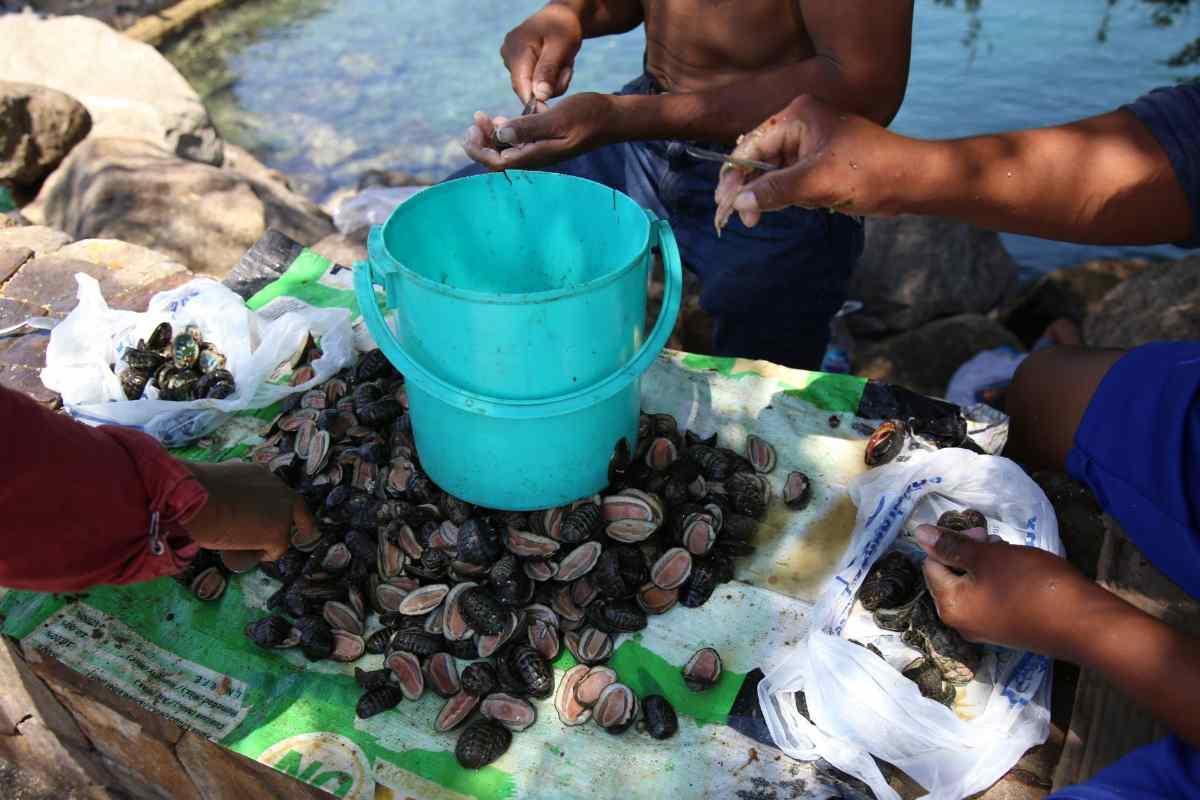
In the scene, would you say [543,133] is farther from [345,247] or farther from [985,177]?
[345,247]

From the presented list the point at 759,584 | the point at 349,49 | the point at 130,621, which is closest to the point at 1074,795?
the point at 759,584

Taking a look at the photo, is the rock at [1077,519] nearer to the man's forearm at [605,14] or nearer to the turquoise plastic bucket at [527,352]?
the turquoise plastic bucket at [527,352]

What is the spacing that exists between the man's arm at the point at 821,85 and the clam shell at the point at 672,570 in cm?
140

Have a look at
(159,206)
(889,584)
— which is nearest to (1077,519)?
(889,584)

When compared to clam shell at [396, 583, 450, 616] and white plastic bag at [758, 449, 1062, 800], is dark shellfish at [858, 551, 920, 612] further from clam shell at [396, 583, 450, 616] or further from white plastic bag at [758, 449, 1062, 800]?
clam shell at [396, 583, 450, 616]

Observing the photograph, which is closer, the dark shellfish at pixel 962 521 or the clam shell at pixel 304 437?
the dark shellfish at pixel 962 521

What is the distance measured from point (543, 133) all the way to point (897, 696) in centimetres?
185

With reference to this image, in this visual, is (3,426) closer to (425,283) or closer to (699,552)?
(425,283)

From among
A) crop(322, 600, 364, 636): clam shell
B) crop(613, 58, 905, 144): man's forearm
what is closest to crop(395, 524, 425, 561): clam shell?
crop(322, 600, 364, 636): clam shell

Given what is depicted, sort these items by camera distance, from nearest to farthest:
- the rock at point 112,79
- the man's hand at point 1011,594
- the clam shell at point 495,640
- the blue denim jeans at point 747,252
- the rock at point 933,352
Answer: the man's hand at point 1011,594 → the clam shell at point 495,640 → the blue denim jeans at point 747,252 → the rock at point 933,352 → the rock at point 112,79

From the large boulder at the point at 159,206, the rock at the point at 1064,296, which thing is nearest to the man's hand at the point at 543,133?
the large boulder at the point at 159,206

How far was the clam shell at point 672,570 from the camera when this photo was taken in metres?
2.39

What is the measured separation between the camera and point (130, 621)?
2350 millimetres

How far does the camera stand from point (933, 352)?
482 cm
